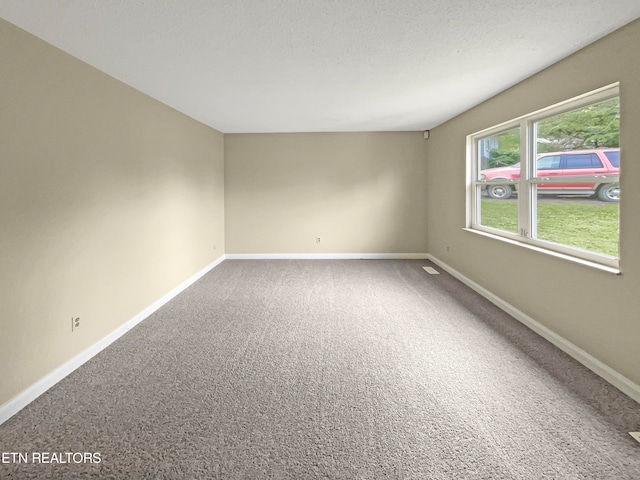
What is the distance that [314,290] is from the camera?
458cm

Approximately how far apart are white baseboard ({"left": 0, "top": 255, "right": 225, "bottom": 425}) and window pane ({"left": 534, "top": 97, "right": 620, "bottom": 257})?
3.88m

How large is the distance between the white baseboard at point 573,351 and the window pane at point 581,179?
73 cm

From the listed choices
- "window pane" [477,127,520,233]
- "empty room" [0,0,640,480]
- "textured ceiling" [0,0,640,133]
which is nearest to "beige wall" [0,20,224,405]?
"empty room" [0,0,640,480]

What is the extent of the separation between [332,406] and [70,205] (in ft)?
7.37

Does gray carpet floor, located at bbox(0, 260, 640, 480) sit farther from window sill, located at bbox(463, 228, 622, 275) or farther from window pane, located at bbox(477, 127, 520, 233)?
window pane, located at bbox(477, 127, 520, 233)

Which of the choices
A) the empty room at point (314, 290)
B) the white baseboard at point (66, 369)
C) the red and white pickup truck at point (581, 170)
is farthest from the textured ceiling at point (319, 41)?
the white baseboard at point (66, 369)

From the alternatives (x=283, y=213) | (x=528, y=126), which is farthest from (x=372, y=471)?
(x=283, y=213)

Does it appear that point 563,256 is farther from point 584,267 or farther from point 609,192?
point 609,192

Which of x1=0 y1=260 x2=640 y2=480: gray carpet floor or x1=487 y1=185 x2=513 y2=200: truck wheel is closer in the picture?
x1=0 y1=260 x2=640 y2=480: gray carpet floor

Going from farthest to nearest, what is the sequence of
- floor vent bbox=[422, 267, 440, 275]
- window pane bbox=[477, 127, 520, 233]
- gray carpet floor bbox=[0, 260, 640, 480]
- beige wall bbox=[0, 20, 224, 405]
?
→ floor vent bbox=[422, 267, 440, 275] → window pane bbox=[477, 127, 520, 233] → beige wall bbox=[0, 20, 224, 405] → gray carpet floor bbox=[0, 260, 640, 480]

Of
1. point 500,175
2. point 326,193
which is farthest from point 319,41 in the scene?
point 326,193

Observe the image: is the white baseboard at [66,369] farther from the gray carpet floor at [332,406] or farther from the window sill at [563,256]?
the window sill at [563,256]

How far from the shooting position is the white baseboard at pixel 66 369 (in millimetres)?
2011

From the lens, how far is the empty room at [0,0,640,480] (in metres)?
1.79
